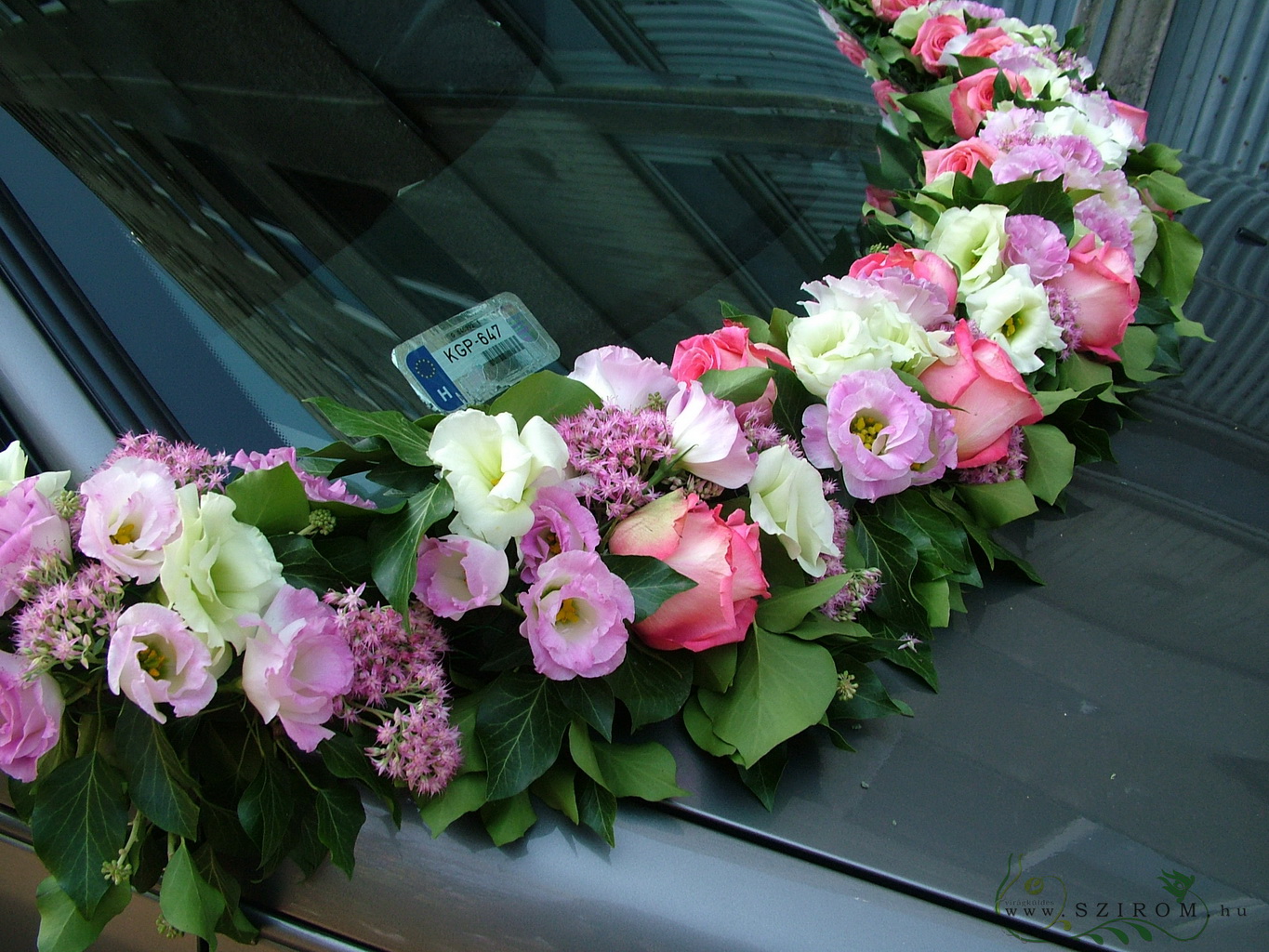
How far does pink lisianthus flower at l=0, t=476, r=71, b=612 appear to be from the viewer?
37.4 inches

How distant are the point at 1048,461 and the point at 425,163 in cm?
95

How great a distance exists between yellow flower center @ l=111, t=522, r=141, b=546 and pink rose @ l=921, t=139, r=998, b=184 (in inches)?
57.4

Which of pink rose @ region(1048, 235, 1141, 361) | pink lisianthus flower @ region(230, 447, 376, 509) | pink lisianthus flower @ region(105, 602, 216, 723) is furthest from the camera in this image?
pink rose @ region(1048, 235, 1141, 361)

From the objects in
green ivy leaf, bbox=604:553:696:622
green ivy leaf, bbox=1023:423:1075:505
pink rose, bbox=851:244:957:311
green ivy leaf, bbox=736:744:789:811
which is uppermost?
green ivy leaf, bbox=604:553:696:622

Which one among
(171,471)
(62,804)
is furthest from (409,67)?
(62,804)

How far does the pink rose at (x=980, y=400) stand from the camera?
4.63 feet

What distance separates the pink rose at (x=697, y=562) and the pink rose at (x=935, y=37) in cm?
181

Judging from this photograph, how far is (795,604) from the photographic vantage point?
44.5 inches

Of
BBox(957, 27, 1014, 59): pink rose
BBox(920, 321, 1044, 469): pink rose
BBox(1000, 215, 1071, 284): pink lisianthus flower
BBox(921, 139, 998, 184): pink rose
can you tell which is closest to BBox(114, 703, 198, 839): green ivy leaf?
BBox(920, 321, 1044, 469): pink rose

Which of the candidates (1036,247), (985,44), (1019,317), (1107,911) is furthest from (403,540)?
(985,44)

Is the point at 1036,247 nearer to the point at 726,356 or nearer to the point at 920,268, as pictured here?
the point at 920,268

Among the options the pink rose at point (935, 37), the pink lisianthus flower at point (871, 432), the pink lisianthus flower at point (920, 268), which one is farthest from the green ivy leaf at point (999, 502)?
the pink rose at point (935, 37)

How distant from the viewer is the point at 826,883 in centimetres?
101

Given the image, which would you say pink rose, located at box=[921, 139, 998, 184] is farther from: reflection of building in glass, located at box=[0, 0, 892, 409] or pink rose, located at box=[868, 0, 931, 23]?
pink rose, located at box=[868, 0, 931, 23]
